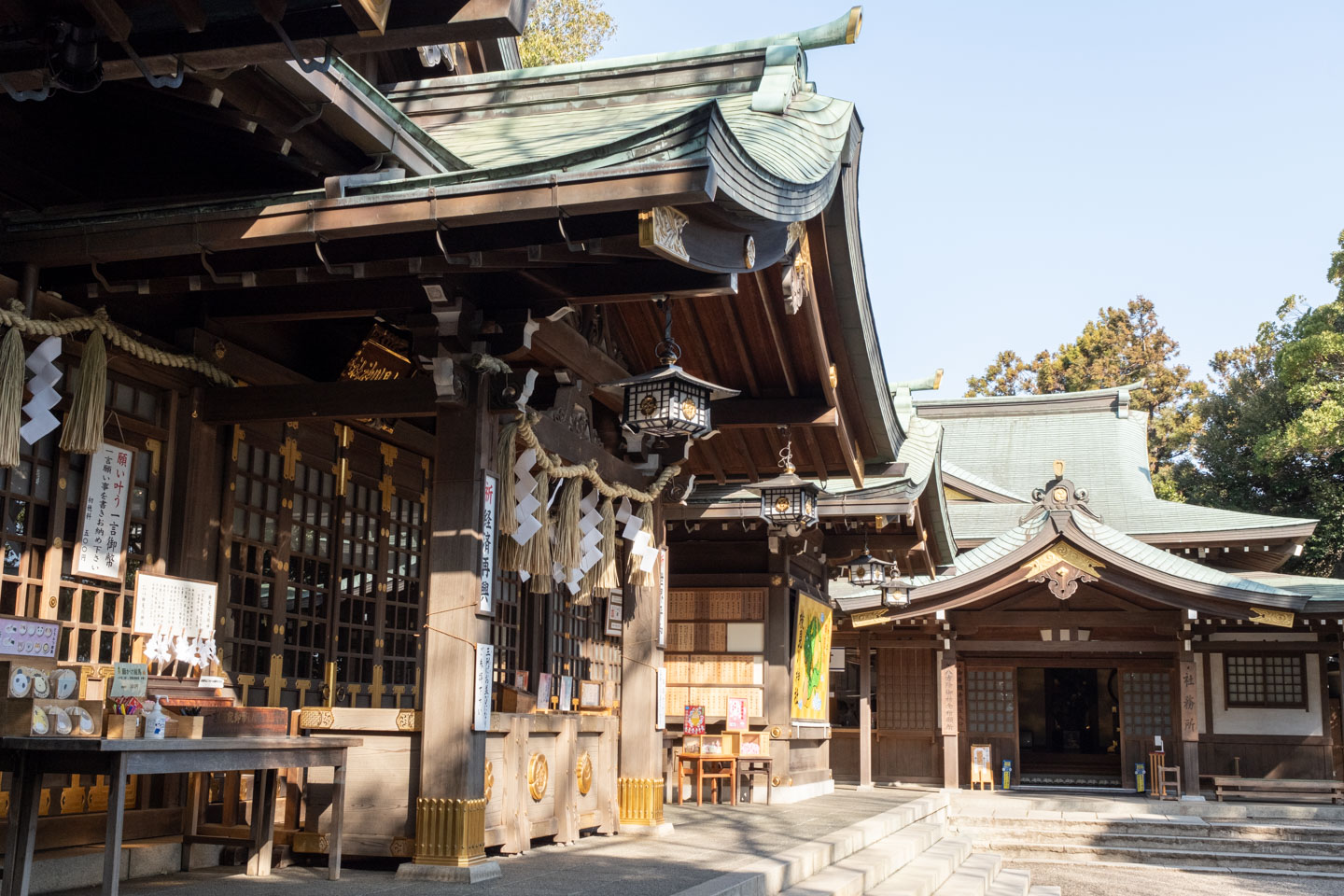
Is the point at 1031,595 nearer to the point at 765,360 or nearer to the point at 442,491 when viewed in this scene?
the point at 765,360

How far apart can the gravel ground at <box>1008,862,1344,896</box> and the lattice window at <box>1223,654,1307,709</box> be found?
7.00 m

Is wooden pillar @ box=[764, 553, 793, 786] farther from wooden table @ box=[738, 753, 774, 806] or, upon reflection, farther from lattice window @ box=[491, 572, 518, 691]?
lattice window @ box=[491, 572, 518, 691]

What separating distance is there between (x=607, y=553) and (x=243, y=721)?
371 centimetres

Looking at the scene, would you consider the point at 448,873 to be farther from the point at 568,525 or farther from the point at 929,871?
the point at 929,871

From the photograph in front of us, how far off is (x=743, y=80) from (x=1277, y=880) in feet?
37.7

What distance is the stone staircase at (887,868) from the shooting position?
7.38m

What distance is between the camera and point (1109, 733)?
26688 millimetres

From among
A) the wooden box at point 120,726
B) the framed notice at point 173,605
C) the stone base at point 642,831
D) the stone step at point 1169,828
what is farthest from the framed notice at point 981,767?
the wooden box at point 120,726

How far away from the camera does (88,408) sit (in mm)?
6680

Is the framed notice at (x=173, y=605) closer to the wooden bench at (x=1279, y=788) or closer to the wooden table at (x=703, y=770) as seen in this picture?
the wooden table at (x=703, y=770)

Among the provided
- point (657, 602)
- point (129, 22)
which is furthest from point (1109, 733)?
point (129, 22)

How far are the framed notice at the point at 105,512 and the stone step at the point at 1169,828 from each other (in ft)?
40.0

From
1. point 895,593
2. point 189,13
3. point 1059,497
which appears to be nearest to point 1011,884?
point 895,593

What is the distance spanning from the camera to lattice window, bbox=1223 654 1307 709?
819 inches
